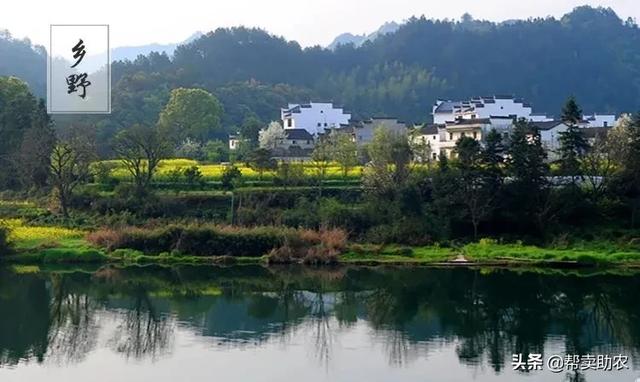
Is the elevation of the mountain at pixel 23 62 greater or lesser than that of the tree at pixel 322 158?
greater

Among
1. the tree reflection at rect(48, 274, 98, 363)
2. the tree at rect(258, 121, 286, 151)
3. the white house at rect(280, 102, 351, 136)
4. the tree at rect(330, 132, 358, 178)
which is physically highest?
the white house at rect(280, 102, 351, 136)

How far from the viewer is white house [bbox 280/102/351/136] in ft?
155

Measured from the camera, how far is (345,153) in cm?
2988

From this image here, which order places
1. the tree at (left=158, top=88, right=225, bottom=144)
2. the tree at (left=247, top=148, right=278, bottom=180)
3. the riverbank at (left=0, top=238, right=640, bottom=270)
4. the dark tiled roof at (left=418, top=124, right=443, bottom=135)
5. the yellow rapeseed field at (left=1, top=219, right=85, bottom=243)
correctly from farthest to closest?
the tree at (left=158, top=88, right=225, bottom=144) < the dark tiled roof at (left=418, top=124, right=443, bottom=135) < the tree at (left=247, top=148, right=278, bottom=180) < the yellow rapeseed field at (left=1, top=219, right=85, bottom=243) < the riverbank at (left=0, top=238, right=640, bottom=270)

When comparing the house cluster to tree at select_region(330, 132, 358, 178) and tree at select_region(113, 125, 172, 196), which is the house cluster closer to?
tree at select_region(330, 132, 358, 178)

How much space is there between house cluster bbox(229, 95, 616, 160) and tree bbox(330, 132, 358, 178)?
5.34ft

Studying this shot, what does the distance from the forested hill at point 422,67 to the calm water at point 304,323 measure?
38502 mm

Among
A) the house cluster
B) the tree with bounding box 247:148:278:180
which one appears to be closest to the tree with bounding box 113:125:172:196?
the tree with bounding box 247:148:278:180

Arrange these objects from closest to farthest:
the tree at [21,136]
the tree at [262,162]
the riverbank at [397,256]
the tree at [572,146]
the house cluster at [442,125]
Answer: the riverbank at [397,256], the tree at [572,146], the tree at [262,162], the tree at [21,136], the house cluster at [442,125]

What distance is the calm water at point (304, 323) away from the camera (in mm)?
12180

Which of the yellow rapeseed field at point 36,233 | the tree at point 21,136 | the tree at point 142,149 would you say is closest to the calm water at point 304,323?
the yellow rapeseed field at point 36,233

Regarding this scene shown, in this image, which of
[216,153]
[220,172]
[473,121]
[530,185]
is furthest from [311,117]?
[530,185]

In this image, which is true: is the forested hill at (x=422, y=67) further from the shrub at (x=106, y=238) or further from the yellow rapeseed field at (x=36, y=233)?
the shrub at (x=106, y=238)

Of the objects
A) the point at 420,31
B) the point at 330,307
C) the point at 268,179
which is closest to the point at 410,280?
the point at 330,307
